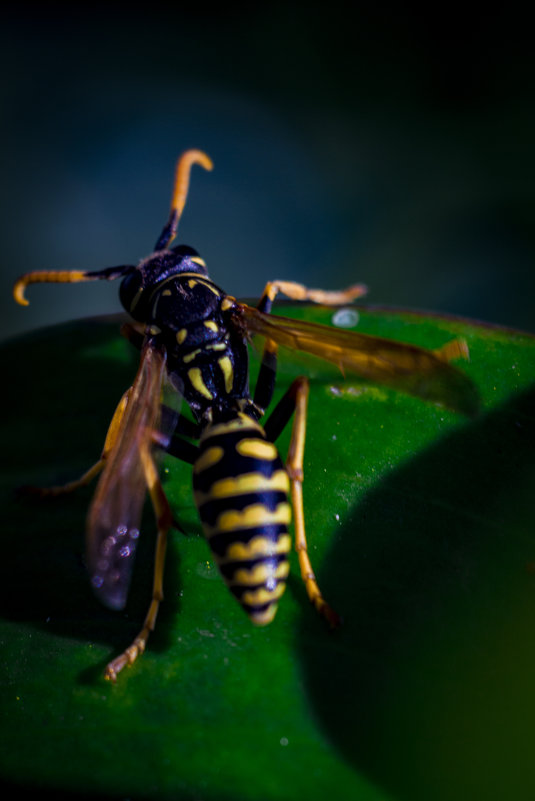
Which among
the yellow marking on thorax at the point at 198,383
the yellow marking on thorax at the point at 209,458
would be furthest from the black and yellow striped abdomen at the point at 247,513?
the yellow marking on thorax at the point at 198,383

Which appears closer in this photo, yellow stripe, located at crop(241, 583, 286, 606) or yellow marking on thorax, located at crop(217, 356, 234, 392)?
yellow stripe, located at crop(241, 583, 286, 606)

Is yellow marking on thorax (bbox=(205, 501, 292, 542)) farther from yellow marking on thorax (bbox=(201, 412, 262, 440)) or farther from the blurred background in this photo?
the blurred background

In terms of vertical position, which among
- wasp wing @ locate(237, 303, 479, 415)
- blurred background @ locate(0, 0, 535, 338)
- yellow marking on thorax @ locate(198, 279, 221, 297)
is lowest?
blurred background @ locate(0, 0, 535, 338)

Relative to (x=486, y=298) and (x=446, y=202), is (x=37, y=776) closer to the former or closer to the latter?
(x=486, y=298)

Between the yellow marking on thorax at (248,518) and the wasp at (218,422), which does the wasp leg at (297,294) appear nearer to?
the wasp at (218,422)

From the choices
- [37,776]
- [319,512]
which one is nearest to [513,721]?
[319,512]

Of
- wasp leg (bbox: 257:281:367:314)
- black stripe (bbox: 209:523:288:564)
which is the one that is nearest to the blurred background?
wasp leg (bbox: 257:281:367:314)
